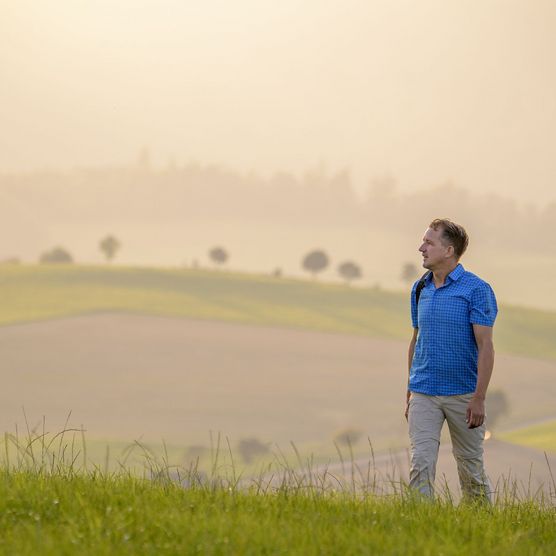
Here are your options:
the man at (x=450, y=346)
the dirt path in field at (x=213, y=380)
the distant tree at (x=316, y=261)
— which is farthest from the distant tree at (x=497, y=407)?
the man at (x=450, y=346)

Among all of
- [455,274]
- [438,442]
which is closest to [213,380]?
[438,442]

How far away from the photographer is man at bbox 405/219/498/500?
8852mm

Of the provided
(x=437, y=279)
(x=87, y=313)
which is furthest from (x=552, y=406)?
(x=437, y=279)

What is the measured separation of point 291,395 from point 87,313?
23.9m

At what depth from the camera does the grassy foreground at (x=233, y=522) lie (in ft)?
20.8

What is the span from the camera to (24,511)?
6.99 metres

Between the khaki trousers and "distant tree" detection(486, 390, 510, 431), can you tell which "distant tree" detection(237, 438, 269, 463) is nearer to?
Result: "distant tree" detection(486, 390, 510, 431)

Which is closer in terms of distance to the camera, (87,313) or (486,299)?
(486,299)

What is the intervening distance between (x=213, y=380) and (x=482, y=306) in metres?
109

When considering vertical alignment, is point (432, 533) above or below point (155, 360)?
above

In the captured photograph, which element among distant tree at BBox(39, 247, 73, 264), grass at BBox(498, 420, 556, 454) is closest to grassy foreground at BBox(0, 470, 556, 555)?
grass at BBox(498, 420, 556, 454)

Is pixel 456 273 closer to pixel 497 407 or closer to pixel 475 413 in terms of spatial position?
pixel 475 413

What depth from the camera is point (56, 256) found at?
137500 millimetres

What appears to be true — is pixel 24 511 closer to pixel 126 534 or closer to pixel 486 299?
pixel 126 534
